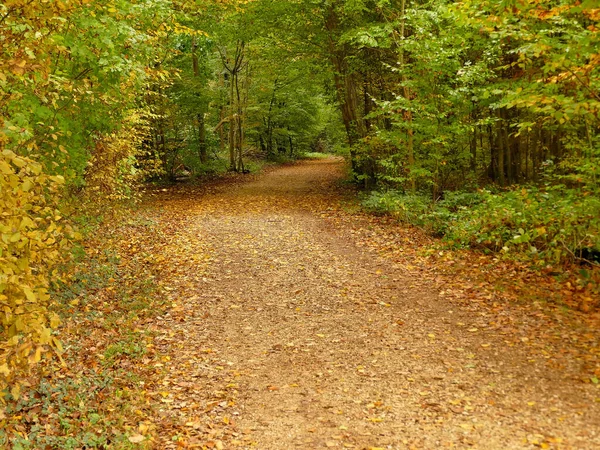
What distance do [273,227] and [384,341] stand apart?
7.50 metres

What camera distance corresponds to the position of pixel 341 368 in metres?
6.05

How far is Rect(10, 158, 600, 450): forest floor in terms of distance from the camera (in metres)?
4.75

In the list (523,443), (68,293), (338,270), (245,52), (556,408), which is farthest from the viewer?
(245,52)

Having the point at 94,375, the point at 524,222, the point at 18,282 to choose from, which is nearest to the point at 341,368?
the point at 94,375

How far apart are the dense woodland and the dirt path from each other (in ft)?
6.38

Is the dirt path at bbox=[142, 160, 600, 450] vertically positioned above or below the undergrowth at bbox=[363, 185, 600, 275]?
below

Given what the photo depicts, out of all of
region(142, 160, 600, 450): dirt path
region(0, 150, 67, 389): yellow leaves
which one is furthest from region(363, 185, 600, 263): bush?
region(0, 150, 67, 389): yellow leaves

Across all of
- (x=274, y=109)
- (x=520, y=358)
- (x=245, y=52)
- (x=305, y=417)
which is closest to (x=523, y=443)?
→ (x=520, y=358)

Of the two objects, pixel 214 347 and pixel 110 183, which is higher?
pixel 110 183

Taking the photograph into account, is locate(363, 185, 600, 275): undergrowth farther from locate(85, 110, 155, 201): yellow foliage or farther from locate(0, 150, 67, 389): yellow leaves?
locate(0, 150, 67, 389): yellow leaves

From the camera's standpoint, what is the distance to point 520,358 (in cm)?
595

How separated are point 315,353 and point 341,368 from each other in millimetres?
551

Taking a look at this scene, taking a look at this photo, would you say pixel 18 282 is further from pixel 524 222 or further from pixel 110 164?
pixel 524 222

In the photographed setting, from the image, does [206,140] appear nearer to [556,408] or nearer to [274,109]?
[274,109]
